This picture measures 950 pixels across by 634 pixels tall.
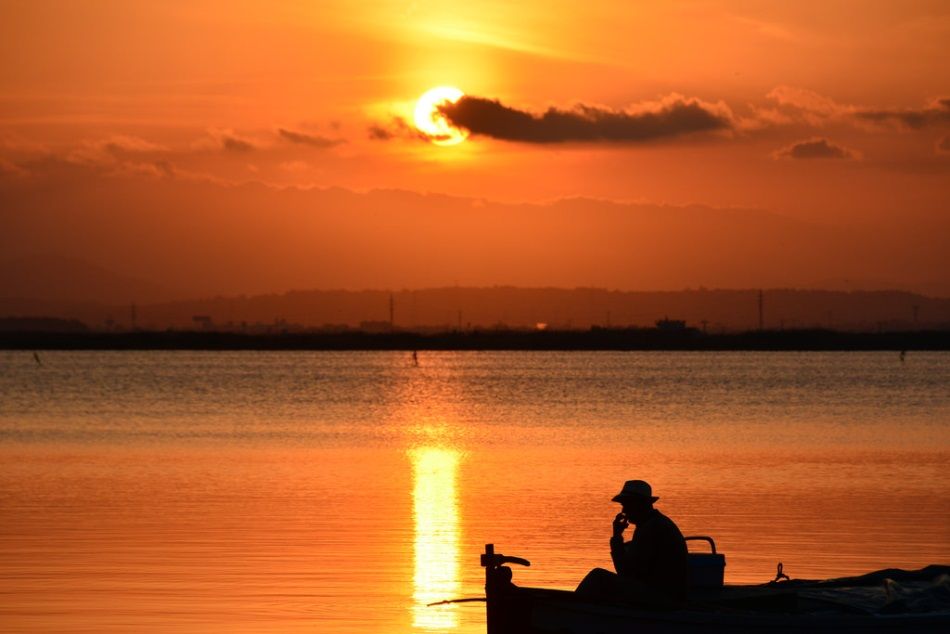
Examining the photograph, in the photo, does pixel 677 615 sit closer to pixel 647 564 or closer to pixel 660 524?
pixel 647 564

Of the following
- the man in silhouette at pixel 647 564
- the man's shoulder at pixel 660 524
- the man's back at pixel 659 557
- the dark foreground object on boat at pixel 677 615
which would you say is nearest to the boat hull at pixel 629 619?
the dark foreground object on boat at pixel 677 615


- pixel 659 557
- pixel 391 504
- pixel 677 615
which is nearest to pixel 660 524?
pixel 659 557

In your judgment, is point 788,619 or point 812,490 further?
point 812,490

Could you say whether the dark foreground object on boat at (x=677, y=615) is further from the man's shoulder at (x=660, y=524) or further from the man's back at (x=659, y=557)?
the man's shoulder at (x=660, y=524)

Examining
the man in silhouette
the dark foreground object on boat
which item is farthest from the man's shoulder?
the dark foreground object on boat

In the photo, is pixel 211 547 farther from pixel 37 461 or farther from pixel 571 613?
pixel 37 461

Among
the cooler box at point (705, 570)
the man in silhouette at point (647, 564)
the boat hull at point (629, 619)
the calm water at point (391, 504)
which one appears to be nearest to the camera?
the boat hull at point (629, 619)

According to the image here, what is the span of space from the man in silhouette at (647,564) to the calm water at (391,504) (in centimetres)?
376

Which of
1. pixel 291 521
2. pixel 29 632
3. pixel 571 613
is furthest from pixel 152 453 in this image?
pixel 571 613

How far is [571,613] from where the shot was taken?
1459 cm

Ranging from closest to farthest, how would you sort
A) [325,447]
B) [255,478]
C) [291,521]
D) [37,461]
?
[291,521], [255,478], [37,461], [325,447]

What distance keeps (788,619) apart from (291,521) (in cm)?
1436

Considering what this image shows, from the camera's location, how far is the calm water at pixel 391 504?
2000cm

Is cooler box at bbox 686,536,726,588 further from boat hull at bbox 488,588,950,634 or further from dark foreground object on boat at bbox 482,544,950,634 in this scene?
boat hull at bbox 488,588,950,634
